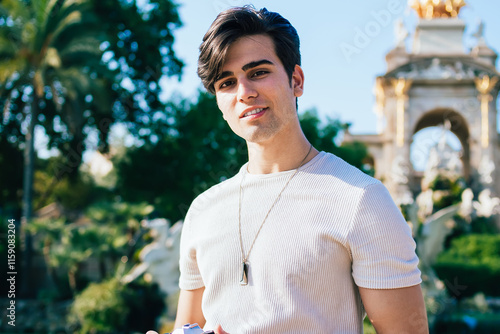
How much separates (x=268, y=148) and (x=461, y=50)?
3686 centimetres

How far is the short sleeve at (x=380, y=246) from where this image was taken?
1542mm

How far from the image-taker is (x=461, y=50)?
34938 mm

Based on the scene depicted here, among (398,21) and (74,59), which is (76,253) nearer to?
(74,59)

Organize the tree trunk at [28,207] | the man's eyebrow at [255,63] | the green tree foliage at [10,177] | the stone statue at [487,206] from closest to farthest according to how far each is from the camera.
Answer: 1. the man's eyebrow at [255,63]
2. the tree trunk at [28,207]
3. the green tree foliage at [10,177]
4. the stone statue at [487,206]

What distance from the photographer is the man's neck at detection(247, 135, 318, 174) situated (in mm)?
1873

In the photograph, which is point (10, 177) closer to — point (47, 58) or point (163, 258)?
point (47, 58)

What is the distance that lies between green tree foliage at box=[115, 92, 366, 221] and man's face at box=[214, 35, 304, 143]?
16.7m

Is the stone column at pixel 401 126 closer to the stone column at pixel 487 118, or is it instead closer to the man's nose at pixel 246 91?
the stone column at pixel 487 118

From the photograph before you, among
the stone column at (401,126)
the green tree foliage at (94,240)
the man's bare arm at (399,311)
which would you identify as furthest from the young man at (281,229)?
the stone column at (401,126)

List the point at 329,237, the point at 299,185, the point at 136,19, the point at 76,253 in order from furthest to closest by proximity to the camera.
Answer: the point at 136,19 < the point at 76,253 < the point at 299,185 < the point at 329,237

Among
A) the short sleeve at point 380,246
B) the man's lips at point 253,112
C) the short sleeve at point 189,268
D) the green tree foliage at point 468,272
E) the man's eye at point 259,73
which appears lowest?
the green tree foliage at point 468,272

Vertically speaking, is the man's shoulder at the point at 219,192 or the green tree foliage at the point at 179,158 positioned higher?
the man's shoulder at the point at 219,192

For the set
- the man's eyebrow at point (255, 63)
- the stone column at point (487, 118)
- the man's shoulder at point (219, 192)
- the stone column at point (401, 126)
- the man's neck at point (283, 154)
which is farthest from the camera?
the stone column at point (487, 118)

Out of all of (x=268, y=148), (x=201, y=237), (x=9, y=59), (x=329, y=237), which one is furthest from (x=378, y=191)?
(x=9, y=59)
